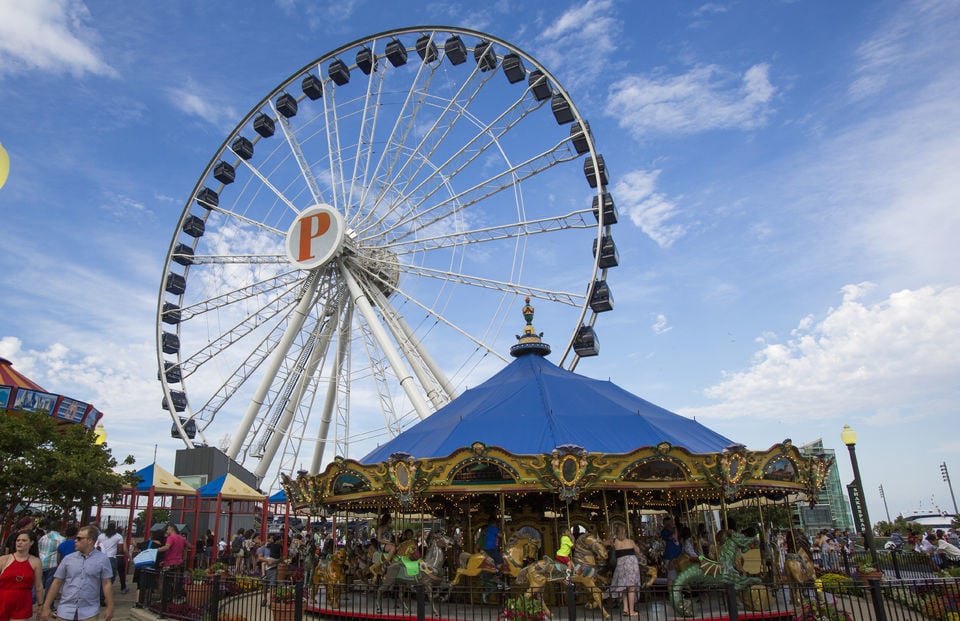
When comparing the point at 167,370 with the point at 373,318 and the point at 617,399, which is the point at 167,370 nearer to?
the point at 373,318

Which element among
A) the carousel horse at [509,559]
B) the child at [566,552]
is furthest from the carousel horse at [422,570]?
the child at [566,552]

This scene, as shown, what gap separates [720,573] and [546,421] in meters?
4.10

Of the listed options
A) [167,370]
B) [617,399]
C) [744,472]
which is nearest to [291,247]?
[167,370]

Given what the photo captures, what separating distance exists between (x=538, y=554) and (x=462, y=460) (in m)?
2.50

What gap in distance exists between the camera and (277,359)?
21797 mm

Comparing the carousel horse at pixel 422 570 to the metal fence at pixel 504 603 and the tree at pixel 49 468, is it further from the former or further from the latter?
the tree at pixel 49 468

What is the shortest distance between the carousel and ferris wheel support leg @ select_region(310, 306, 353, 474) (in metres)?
6.93

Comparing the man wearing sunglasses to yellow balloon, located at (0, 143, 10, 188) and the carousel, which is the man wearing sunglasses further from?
the carousel

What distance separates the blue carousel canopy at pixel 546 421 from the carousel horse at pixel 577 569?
2180 mm

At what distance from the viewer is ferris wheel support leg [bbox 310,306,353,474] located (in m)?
21.9

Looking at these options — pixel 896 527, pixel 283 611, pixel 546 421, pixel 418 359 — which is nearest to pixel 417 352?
pixel 418 359

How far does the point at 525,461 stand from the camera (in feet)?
36.7

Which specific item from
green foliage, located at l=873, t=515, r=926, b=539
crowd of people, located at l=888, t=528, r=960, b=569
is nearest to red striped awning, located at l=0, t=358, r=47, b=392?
crowd of people, located at l=888, t=528, r=960, b=569

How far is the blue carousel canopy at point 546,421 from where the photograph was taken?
12.5 m
